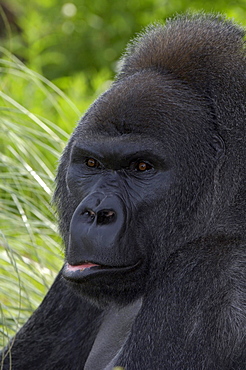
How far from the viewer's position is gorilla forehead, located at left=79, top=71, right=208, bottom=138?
3.21m

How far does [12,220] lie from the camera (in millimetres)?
4973

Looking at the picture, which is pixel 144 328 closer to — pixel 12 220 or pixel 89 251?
pixel 89 251

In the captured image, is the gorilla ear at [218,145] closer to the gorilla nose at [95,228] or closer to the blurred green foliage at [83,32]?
the gorilla nose at [95,228]

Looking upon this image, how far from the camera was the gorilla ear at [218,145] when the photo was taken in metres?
3.17

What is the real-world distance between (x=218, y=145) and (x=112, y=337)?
105cm

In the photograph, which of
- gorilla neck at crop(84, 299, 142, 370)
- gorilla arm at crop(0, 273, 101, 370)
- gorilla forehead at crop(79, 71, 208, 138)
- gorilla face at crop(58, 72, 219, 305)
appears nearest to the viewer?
Result: gorilla face at crop(58, 72, 219, 305)

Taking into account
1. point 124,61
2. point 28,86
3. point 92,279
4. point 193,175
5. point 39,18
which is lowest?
point 92,279

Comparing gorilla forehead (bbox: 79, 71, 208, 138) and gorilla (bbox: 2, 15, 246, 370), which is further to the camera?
gorilla forehead (bbox: 79, 71, 208, 138)

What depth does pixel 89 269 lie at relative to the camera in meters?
3.14

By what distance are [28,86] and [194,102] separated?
531 centimetres

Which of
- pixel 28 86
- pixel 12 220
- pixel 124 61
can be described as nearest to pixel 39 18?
pixel 28 86

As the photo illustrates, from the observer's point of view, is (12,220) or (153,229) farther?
(12,220)

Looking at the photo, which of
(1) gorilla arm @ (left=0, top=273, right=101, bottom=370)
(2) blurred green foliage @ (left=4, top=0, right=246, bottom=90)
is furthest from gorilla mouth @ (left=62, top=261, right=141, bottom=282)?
(2) blurred green foliage @ (left=4, top=0, right=246, bottom=90)

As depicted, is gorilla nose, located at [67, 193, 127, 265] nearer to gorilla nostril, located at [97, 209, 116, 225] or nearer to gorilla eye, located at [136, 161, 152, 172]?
gorilla nostril, located at [97, 209, 116, 225]
